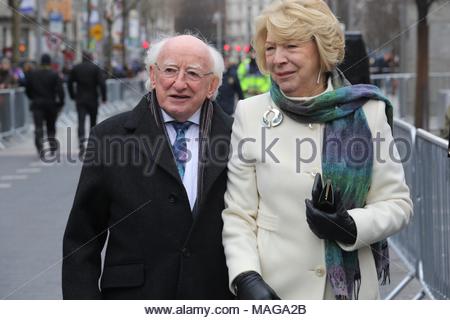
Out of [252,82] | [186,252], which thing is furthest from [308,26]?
[252,82]

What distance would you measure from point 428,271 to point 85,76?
13134 mm

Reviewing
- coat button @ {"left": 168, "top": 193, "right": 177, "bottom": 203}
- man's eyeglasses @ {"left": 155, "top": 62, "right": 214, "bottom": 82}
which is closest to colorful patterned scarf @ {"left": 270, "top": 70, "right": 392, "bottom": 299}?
man's eyeglasses @ {"left": 155, "top": 62, "right": 214, "bottom": 82}

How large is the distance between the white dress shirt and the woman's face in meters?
0.37

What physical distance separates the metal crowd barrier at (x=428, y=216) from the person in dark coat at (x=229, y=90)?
749cm

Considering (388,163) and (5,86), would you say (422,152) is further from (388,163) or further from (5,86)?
(5,86)

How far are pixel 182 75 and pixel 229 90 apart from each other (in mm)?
12809

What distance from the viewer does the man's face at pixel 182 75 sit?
358 cm

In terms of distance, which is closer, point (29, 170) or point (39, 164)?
point (29, 170)

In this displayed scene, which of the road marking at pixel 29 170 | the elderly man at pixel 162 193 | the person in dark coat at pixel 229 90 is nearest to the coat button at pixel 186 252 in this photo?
the elderly man at pixel 162 193

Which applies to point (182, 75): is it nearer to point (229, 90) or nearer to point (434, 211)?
point (434, 211)

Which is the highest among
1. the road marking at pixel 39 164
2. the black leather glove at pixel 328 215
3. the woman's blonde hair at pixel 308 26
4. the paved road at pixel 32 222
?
the woman's blonde hair at pixel 308 26

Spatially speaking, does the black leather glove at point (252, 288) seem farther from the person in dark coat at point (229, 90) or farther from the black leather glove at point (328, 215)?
the person in dark coat at point (229, 90)

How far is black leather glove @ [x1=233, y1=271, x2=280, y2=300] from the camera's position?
3.20 metres

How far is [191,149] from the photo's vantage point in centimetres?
364
